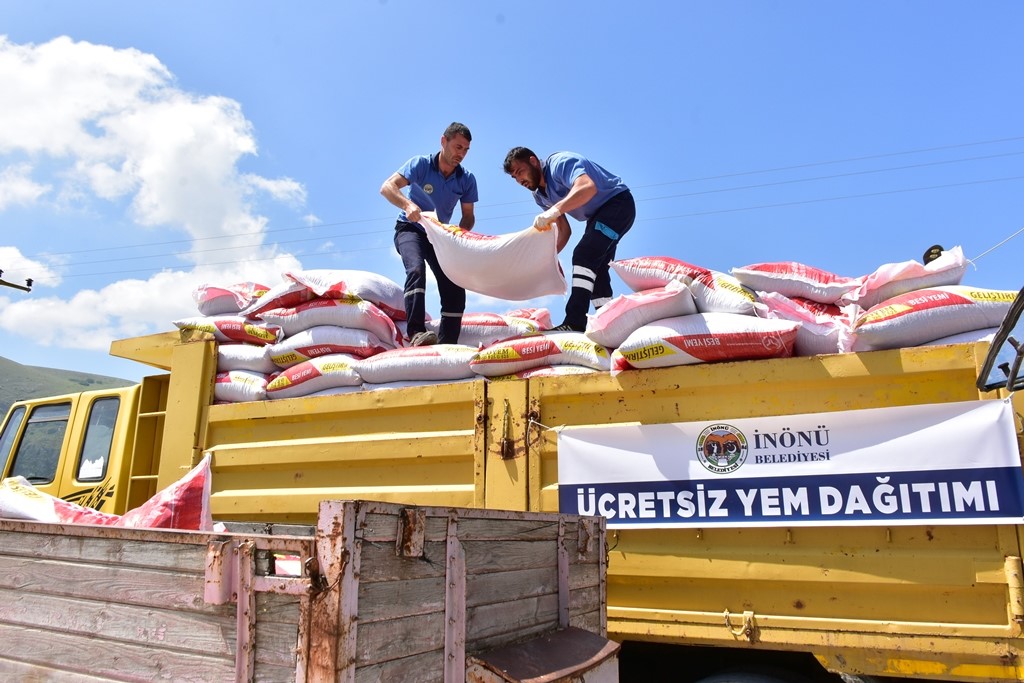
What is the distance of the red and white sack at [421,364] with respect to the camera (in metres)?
3.77

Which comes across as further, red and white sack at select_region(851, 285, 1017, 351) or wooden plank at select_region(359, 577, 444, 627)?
red and white sack at select_region(851, 285, 1017, 351)

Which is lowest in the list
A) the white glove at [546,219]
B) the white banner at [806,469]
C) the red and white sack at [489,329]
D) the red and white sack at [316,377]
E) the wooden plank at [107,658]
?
the wooden plank at [107,658]

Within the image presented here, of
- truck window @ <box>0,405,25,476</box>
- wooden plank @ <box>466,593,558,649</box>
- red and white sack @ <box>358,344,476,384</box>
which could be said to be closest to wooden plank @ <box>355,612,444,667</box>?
wooden plank @ <box>466,593,558,649</box>

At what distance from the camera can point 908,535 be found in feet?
8.92

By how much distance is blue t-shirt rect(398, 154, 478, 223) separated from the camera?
5.03 metres

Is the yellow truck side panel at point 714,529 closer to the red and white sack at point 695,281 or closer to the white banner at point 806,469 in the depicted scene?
the white banner at point 806,469

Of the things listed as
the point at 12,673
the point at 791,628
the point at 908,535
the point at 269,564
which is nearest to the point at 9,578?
the point at 12,673

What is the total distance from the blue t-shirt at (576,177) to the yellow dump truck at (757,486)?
4.99 feet

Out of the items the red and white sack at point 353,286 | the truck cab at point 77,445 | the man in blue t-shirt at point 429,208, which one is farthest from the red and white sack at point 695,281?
the truck cab at point 77,445

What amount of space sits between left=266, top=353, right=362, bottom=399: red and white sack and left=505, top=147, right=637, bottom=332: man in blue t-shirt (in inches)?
49.1

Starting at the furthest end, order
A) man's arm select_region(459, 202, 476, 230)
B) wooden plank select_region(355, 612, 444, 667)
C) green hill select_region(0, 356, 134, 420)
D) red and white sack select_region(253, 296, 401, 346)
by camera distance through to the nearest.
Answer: green hill select_region(0, 356, 134, 420)
man's arm select_region(459, 202, 476, 230)
red and white sack select_region(253, 296, 401, 346)
wooden plank select_region(355, 612, 444, 667)

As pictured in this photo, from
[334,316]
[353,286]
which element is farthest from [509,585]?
[353,286]

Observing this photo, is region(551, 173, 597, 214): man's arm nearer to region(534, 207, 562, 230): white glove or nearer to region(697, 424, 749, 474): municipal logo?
region(534, 207, 562, 230): white glove

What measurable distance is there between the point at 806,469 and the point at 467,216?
3.36m
